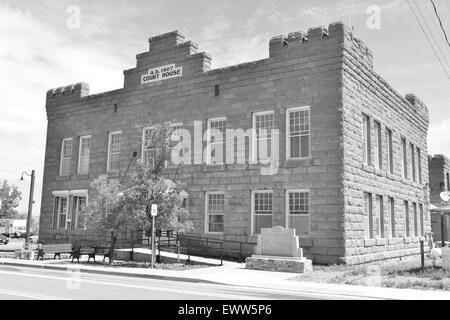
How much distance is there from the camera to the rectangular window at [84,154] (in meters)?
28.8

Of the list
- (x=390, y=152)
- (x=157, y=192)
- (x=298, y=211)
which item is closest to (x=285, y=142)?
(x=298, y=211)

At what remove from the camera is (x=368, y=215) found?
22.2 metres

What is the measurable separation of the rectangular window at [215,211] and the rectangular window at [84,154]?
30.6ft

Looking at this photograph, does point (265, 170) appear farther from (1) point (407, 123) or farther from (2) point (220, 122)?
(1) point (407, 123)

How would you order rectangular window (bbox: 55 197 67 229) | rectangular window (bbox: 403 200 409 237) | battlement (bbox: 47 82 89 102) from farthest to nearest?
battlement (bbox: 47 82 89 102) < rectangular window (bbox: 55 197 67 229) < rectangular window (bbox: 403 200 409 237)

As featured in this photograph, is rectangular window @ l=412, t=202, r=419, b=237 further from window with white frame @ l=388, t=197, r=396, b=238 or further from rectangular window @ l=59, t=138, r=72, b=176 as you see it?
rectangular window @ l=59, t=138, r=72, b=176

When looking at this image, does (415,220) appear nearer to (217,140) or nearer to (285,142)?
(285,142)

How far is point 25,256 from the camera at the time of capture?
2264cm

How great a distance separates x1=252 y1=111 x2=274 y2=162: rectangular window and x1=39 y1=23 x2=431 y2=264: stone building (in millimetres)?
54

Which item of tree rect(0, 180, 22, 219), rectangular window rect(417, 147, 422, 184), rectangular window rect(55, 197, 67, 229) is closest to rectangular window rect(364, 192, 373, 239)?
rectangular window rect(417, 147, 422, 184)

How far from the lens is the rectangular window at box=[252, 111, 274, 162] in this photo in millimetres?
22062

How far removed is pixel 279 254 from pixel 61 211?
16857mm
